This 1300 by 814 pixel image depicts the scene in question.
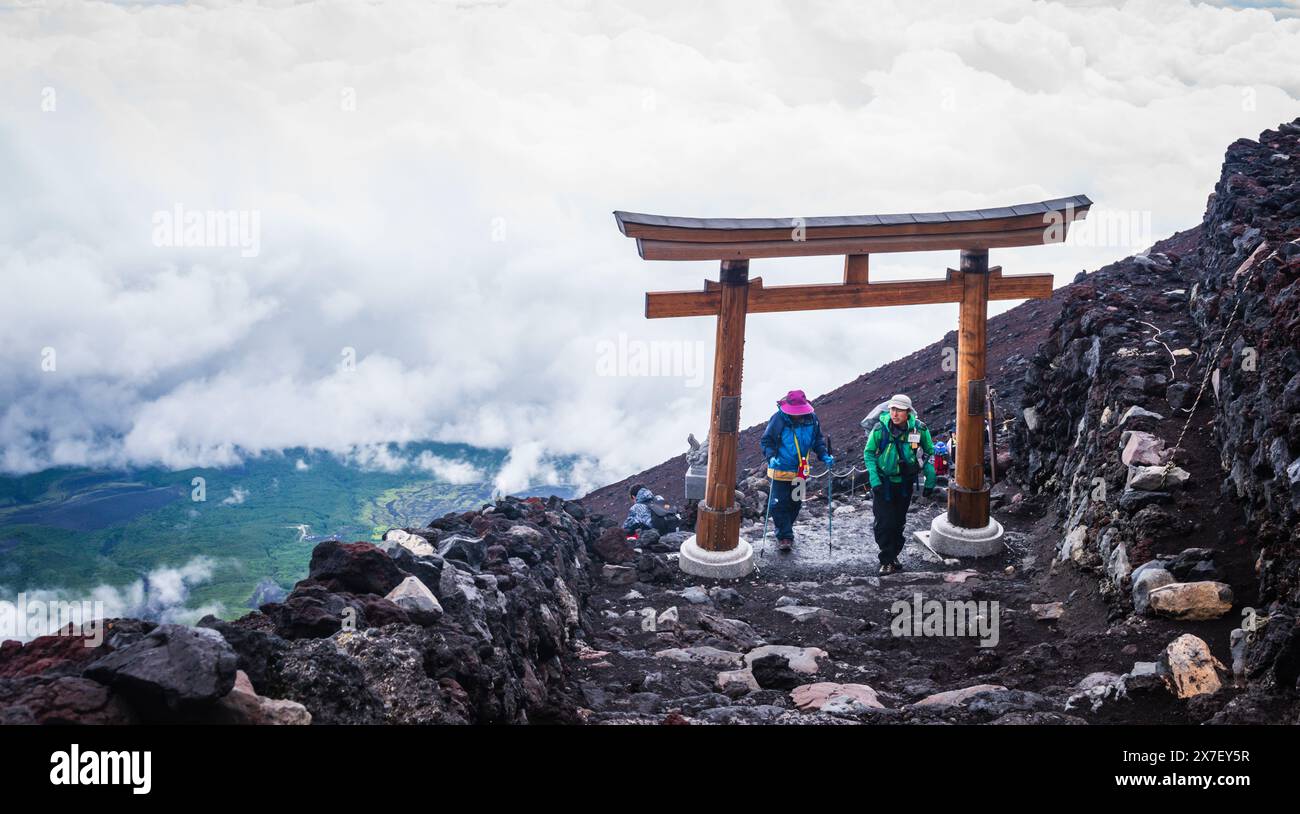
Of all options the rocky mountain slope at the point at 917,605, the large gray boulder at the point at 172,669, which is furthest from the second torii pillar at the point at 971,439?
the large gray boulder at the point at 172,669

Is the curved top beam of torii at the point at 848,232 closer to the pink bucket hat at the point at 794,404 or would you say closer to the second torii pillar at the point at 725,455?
the second torii pillar at the point at 725,455

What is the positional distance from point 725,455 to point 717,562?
1.30 metres

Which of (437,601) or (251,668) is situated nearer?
(251,668)

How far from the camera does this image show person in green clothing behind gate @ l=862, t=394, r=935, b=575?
10492mm

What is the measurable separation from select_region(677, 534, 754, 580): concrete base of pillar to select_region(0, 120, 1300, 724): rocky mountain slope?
233 millimetres

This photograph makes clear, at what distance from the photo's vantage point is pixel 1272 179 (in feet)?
49.3

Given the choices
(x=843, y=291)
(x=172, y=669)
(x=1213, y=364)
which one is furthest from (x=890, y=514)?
(x=172, y=669)

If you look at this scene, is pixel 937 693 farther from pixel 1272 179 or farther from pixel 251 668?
pixel 1272 179

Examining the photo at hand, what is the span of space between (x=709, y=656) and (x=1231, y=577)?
14.0 feet

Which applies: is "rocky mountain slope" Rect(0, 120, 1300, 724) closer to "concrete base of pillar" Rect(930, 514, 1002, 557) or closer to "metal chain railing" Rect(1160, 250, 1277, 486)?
"metal chain railing" Rect(1160, 250, 1277, 486)

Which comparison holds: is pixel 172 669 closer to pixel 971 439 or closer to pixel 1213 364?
pixel 1213 364

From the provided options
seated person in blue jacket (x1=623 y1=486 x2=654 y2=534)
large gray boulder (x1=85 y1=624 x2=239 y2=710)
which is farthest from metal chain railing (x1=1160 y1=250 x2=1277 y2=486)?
large gray boulder (x1=85 y1=624 x2=239 y2=710)

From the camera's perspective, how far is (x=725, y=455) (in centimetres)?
1117
